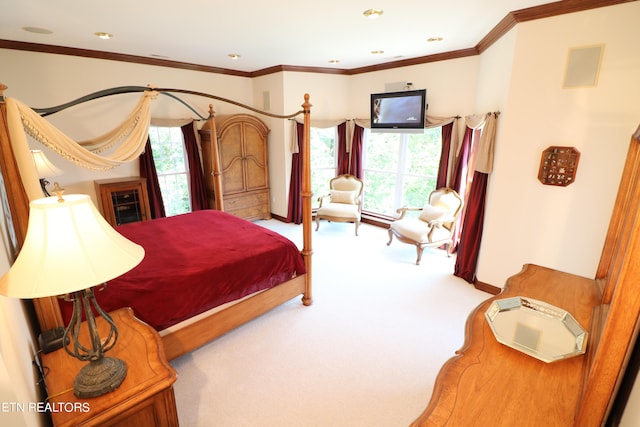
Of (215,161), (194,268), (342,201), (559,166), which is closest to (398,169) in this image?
(342,201)

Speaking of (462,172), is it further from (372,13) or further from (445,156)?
(372,13)

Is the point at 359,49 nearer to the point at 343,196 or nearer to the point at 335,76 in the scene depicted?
the point at 335,76

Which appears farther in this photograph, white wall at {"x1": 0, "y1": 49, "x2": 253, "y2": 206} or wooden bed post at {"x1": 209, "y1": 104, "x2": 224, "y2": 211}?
wooden bed post at {"x1": 209, "y1": 104, "x2": 224, "y2": 211}

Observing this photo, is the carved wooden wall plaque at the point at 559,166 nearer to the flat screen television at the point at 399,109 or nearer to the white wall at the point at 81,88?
the flat screen television at the point at 399,109

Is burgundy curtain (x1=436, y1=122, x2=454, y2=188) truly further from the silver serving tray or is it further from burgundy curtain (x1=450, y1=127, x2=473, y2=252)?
the silver serving tray

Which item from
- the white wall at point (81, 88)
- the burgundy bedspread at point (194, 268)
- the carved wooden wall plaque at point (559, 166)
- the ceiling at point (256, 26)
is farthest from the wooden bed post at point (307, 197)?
the white wall at point (81, 88)

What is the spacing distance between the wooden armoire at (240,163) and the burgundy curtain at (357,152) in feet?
5.32

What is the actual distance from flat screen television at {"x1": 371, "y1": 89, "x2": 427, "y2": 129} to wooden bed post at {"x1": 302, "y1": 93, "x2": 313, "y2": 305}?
7.00 ft

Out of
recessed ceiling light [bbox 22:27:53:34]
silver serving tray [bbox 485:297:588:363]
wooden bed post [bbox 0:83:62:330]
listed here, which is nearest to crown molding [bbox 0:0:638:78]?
recessed ceiling light [bbox 22:27:53:34]

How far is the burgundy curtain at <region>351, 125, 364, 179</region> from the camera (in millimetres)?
5398

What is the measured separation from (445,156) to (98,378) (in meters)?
4.43

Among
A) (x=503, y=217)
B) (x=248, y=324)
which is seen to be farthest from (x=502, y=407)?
(x=503, y=217)

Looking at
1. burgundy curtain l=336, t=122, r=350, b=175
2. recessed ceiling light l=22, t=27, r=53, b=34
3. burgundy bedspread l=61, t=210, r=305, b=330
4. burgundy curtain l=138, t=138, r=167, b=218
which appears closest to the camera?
burgundy bedspread l=61, t=210, r=305, b=330

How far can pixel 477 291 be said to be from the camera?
135 inches
